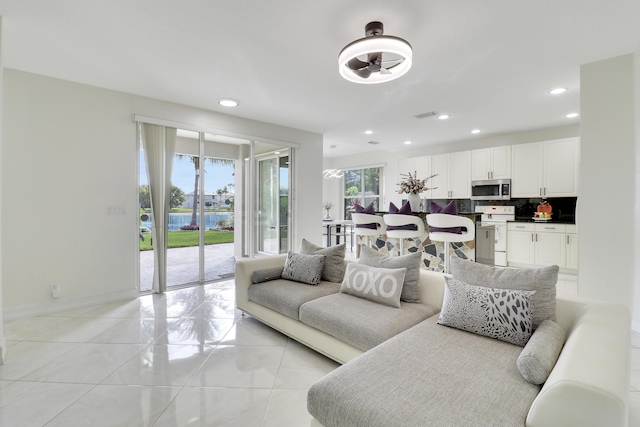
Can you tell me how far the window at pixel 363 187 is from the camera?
822cm

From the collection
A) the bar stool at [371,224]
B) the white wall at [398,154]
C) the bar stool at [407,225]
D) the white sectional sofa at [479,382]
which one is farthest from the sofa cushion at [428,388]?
the white wall at [398,154]

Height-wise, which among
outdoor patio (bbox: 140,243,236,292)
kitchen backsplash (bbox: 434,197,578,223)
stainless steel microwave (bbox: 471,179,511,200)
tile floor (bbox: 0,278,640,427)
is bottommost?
tile floor (bbox: 0,278,640,427)

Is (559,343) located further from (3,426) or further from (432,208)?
(3,426)

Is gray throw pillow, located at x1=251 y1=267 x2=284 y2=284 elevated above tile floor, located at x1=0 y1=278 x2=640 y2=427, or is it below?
above

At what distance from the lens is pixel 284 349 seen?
7.99 feet

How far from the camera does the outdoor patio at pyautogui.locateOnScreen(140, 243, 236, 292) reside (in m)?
4.10

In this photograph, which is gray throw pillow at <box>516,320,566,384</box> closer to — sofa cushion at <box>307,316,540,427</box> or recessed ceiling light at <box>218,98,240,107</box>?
sofa cushion at <box>307,316,540,427</box>

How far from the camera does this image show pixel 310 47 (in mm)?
2561

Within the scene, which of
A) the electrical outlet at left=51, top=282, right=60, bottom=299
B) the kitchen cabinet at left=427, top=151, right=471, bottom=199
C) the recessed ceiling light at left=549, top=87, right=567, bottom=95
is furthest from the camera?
the kitchen cabinet at left=427, top=151, right=471, bottom=199

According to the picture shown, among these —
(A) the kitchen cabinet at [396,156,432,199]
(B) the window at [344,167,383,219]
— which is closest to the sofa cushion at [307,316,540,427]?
(A) the kitchen cabinet at [396,156,432,199]

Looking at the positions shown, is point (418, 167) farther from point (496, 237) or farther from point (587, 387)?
point (587, 387)

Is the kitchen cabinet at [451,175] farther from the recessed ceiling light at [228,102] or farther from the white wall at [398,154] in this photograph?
the recessed ceiling light at [228,102]

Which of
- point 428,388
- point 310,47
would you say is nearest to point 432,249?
point 310,47

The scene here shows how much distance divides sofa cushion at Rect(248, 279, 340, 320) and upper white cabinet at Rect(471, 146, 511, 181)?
4.56 meters
